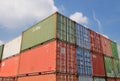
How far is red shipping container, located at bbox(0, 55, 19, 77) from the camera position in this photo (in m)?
18.6

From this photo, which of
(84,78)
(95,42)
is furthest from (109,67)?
(84,78)

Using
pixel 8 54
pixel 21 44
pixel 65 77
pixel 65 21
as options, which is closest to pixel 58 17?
pixel 65 21

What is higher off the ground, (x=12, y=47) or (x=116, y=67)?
(x=12, y=47)

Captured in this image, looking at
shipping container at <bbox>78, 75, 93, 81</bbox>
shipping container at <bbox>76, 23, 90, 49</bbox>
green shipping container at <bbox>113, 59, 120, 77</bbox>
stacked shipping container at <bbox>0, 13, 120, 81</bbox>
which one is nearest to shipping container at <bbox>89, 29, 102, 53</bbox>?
stacked shipping container at <bbox>0, 13, 120, 81</bbox>

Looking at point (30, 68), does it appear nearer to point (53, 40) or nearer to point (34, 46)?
point (34, 46)

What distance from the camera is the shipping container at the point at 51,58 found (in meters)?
12.9

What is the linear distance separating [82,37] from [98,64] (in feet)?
14.8

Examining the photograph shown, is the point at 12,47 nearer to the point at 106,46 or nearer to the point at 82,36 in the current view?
the point at 82,36

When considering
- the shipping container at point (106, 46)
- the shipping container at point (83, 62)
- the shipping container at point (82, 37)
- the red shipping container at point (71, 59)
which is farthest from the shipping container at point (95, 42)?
the red shipping container at point (71, 59)

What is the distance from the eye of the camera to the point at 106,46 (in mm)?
21578

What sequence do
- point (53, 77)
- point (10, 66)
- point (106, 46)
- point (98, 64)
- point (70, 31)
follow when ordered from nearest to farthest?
point (53, 77)
point (70, 31)
point (98, 64)
point (10, 66)
point (106, 46)

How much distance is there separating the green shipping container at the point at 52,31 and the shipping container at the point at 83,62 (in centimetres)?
152

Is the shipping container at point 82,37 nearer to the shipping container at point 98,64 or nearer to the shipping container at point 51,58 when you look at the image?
the shipping container at point 51,58

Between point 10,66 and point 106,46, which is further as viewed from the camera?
point 106,46
